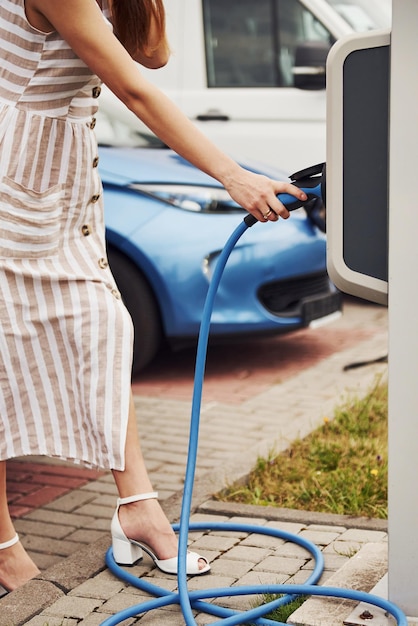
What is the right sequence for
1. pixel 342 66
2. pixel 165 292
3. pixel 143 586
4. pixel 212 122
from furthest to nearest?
1. pixel 212 122
2. pixel 165 292
3. pixel 143 586
4. pixel 342 66

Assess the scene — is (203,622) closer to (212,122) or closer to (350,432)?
(350,432)

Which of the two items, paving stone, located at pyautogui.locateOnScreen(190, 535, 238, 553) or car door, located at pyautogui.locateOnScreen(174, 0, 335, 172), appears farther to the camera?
car door, located at pyautogui.locateOnScreen(174, 0, 335, 172)

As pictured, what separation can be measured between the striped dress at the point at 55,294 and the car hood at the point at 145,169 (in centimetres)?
256

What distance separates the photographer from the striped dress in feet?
9.22

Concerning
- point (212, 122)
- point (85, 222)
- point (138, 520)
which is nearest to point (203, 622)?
point (138, 520)

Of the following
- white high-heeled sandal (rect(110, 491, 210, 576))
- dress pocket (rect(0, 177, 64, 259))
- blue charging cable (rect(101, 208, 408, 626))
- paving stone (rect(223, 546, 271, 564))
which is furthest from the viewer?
paving stone (rect(223, 546, 271, 564))

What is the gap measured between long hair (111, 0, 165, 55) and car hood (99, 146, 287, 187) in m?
2.44

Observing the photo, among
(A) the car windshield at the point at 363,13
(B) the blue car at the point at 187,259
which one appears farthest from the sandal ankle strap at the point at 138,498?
(A) the car windshield at the point at 363,13

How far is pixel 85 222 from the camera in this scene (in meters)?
2.99

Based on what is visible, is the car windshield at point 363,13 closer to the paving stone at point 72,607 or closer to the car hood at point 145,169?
the car hood at point 145,169

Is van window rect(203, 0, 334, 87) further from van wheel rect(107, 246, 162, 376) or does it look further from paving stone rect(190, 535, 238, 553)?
paving stone rect(190, 535, 238, 553)

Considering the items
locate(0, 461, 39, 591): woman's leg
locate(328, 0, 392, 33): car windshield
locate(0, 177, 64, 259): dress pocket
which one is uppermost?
locate(0, 177, 64, 259): dress pocket

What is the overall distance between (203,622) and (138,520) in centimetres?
42

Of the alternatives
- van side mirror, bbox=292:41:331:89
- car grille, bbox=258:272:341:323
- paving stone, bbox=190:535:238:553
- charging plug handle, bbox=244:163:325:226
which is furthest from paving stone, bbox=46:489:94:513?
van side mirror, bbox=292:41:331:89
